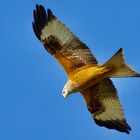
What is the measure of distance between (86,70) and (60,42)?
3.46 feet

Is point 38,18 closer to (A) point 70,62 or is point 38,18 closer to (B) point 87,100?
(A) point 70,62

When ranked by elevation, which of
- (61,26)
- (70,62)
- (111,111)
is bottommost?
(111,111)

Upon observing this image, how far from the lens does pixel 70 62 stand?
30.5 feet

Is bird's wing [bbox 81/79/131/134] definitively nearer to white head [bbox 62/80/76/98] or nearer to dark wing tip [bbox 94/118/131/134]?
dark wing tip [bbox 94/118/131/134]

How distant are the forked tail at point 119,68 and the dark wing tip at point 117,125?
4.39 ft

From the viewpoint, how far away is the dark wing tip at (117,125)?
964 cm

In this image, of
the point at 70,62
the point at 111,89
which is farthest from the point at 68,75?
the point at 111,89

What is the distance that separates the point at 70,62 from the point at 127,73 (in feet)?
3.96

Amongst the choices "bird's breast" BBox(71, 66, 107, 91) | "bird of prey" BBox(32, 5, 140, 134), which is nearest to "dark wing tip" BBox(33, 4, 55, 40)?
"bird of prey" BBox(32, 5, 140, 134)

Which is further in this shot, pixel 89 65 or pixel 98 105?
pixel 98 105

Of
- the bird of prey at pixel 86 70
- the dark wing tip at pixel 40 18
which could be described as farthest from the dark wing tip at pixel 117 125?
the dark wing tip at pixel 40 18

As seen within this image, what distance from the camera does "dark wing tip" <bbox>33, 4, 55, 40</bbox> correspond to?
9703 millimetres

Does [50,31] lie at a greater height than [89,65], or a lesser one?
greater

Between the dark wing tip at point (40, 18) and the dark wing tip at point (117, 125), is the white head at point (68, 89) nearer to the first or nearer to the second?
the dark wing tip at point (117, 125)
